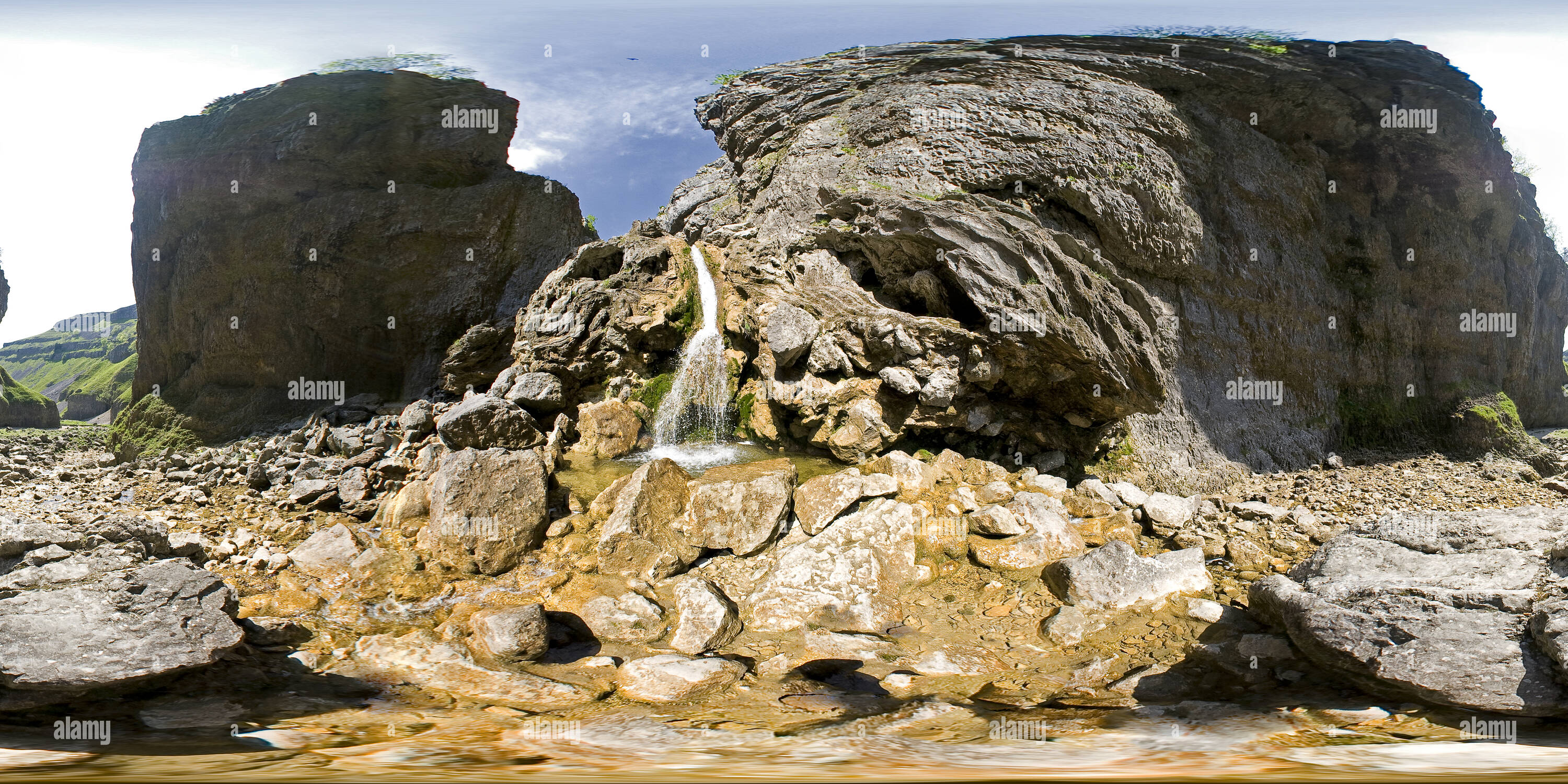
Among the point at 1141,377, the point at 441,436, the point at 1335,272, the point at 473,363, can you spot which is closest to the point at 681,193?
the point at 473,363

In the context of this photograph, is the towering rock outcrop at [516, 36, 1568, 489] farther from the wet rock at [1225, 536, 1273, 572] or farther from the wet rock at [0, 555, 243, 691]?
the wet rock at [0, 555, 243, 691]

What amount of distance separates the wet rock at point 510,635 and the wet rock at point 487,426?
513 cm

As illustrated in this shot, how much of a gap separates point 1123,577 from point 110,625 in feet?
26.2

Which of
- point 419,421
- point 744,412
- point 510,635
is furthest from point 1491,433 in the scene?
point 419,421

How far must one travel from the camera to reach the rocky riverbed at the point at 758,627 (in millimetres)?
3383

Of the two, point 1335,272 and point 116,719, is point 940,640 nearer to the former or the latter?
point 116,719

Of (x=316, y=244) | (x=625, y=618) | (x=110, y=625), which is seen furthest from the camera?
(x=316, y=244)

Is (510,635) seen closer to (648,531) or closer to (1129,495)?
(648,531)

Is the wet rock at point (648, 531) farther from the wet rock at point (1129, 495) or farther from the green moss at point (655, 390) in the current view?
the wet rock at point (1129, 495)

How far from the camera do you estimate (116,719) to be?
3.37m

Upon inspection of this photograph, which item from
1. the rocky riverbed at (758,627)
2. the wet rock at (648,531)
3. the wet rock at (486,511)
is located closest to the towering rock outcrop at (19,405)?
the rocky riverbed at (758,627)

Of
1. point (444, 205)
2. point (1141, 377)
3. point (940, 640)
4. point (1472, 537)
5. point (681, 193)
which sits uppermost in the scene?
point (681, 193)

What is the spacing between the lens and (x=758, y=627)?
586 centimetres

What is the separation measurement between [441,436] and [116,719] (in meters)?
7.18
